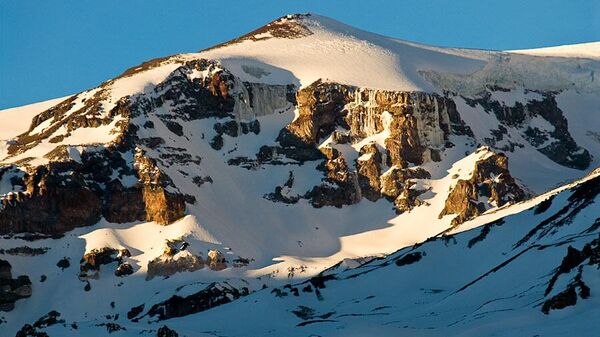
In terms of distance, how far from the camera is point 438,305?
144125mm

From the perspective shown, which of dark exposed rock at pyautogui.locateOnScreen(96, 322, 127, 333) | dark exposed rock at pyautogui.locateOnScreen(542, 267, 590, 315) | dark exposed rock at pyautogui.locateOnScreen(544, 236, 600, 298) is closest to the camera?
dark exposed rock at pyautogui.locateOnScreen(542, 267, 590, 315)

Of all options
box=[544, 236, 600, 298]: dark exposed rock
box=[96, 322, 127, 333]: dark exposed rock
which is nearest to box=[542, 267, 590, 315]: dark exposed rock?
box=[544, 236, 600, 298]: dark exposed rock

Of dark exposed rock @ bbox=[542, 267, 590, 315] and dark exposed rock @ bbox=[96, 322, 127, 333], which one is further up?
dark exposed rock @ bbox=[96, 322, 127, 333]

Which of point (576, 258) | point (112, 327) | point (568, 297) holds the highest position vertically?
point (112, 327)

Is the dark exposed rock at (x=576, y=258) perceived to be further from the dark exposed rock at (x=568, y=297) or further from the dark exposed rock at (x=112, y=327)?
the dark exposed rock at (x=112, y=327)

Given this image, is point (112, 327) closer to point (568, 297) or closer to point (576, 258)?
point (576, 258)

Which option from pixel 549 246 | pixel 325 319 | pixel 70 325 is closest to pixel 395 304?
pixel 325 319

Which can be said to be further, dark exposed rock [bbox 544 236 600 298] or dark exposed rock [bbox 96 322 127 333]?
dark exposed rock [bbox 96 322 127 333]

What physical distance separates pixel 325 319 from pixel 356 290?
1521 cm

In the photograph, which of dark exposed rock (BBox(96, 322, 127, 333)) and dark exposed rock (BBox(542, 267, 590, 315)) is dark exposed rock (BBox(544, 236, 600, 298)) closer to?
dark exposed rock (BBox(542, 267, 590, 315))

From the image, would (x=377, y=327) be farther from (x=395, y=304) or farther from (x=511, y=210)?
(x=511, y=210)

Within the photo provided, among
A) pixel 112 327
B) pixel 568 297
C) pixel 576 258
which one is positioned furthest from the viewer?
pixel 112 327

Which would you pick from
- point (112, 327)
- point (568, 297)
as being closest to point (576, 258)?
point (568, 297)

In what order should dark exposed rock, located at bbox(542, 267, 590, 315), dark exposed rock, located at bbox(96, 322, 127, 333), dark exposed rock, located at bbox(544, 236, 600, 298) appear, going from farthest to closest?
dark exposed rock, located at bbox(96, 322, 127, 333) < dark exposed rock, located at bbox(544, 236, 600, 298) < dark exposed rock, located at bbox(542, 267, 590, 315)
